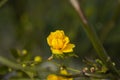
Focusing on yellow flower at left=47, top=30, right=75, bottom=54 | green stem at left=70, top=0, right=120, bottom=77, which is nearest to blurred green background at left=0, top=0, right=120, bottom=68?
yellow flower at left=47, top=30, right=75, bottom=54

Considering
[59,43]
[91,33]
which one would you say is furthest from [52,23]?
[91,33]

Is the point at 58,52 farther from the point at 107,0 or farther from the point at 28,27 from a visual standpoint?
the point at 107,0

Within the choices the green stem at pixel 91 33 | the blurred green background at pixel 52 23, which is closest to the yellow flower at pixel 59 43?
the green stem at pixel 91 33

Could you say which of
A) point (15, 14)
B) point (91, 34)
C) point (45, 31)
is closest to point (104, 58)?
point (91, 34)

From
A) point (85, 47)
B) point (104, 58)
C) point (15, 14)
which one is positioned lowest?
point (104, 58)

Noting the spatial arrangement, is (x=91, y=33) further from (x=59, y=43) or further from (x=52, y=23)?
(x=52, y=23)

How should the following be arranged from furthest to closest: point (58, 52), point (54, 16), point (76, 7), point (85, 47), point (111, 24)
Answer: point (54, 16), point (85, 47), point (111, 24), point (58, 52), point (76, 7)

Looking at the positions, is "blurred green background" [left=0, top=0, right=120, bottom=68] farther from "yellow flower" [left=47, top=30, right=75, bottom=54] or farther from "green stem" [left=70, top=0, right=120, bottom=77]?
"green stem" [left=70, top=0, right=120, bottom=77]

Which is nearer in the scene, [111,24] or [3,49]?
[111,24]
